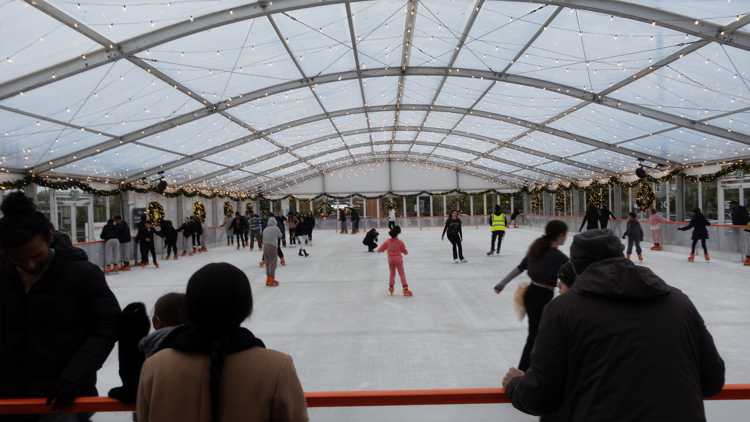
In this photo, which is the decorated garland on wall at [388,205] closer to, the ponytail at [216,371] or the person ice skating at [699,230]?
the person ice skating at [699,230]

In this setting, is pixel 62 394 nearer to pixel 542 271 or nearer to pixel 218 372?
pixel 218 372

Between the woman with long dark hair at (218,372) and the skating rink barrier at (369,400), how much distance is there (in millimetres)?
522

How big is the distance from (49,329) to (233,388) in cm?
120

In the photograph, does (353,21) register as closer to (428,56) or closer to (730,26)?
(428,56)

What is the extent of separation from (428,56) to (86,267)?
11.7 metres

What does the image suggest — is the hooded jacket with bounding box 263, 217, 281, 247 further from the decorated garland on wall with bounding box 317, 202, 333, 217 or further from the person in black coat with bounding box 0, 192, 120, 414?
the decorated garland on wall with bounding box 317, 202, 333, 217

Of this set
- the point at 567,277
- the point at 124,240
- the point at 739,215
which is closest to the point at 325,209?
the point at 124,240

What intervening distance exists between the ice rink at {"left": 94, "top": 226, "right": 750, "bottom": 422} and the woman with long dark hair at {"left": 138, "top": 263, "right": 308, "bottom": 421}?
588 millimetres

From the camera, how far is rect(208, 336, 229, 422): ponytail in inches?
39.1

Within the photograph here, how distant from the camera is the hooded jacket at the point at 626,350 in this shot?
3.74 ft

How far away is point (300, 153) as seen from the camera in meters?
24.8

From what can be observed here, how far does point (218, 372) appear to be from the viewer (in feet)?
3.28

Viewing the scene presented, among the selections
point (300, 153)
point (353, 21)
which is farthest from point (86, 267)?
point (300, 153)

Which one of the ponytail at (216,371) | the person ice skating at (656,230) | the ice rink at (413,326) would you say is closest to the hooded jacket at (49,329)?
the ice rink at (413,326)
